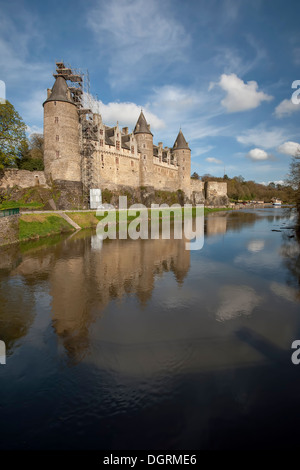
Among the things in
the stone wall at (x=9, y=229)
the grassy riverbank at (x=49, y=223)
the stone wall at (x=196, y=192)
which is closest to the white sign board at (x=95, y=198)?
the grassy riverbank at (x=49, y=223)

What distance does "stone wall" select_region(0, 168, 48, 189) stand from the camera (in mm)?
29625

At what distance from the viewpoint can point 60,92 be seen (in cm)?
3272

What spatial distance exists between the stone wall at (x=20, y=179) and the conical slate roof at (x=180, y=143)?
36732mm

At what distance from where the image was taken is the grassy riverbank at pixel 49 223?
75.5ft

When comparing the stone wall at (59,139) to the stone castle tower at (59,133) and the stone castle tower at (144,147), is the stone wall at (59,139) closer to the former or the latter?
the stone castle tower at (59,133)

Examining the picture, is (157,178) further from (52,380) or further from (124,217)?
(52,380)

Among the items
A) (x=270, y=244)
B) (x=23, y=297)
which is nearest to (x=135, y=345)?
(x=23, y=297)

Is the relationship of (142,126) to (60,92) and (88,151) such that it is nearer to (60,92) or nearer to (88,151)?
(88,151)

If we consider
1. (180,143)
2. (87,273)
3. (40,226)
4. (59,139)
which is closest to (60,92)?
(59,139)

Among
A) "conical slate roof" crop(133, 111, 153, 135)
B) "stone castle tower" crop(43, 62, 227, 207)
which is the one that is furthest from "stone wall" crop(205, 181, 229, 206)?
"conical slate roof" crop(133, 111, 153, 135)

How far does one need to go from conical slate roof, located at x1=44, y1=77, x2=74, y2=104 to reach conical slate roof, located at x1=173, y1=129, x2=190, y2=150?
31287 millimetres

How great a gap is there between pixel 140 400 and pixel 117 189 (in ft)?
128

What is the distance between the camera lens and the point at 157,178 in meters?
52.9

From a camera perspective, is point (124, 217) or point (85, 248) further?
point (124, 217)
